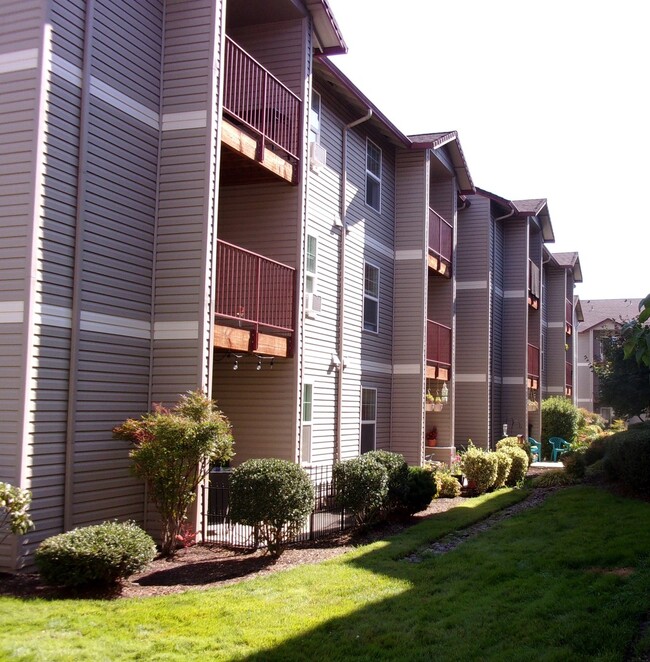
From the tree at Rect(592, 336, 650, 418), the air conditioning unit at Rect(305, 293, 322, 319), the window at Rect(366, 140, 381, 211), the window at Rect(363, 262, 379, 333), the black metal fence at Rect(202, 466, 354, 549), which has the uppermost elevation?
the window at Rect(366, 140, 381, 211)

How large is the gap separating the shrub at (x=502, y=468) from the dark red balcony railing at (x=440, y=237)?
18.9 ft

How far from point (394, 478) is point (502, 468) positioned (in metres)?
6.95

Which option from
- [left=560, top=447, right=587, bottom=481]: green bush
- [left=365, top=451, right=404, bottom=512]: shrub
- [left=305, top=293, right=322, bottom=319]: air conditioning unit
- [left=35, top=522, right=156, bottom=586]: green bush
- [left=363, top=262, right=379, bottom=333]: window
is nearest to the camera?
[left=35, top=522, right=156, bottom=586]: green bush

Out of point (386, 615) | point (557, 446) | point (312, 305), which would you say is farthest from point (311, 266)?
point (557, 446)

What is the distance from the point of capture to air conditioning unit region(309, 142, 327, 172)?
1549cm

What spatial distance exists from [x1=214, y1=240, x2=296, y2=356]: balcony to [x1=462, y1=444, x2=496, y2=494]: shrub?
23.5 ft

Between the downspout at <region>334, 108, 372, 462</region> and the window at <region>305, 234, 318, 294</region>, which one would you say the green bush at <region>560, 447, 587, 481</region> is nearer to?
the downspout at <region>334, 108, 372, 462</region>

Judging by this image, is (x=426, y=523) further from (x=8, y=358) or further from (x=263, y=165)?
(x=8, y=358)

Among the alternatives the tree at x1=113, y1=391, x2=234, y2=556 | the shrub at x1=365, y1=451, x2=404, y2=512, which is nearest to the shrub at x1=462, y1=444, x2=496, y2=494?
the shrub at x1=365, y1=451, x2=404, y2=512

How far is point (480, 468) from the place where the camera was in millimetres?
18953

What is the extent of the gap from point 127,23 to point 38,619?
26.9ft

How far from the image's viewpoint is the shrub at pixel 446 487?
739 inches

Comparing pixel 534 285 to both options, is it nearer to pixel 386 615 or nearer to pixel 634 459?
pixel 634 459

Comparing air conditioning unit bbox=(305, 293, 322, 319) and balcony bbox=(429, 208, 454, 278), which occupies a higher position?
balcony bbox=(429, 208, 454, 278)
